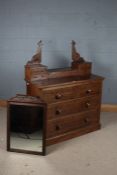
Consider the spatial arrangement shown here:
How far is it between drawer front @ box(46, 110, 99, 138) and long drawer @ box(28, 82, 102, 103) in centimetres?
23

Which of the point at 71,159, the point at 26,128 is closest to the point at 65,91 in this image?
the point at 26,128

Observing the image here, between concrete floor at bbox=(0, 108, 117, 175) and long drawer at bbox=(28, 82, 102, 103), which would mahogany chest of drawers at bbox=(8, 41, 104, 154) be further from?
concrete floor at bbox=(0, 108, 117, 175)

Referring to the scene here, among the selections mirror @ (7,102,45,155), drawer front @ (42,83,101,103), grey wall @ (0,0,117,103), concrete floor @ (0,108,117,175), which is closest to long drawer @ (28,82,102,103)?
drawer front @ (42,83,101,103)

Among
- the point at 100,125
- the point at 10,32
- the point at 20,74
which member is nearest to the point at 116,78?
the point at 100,125

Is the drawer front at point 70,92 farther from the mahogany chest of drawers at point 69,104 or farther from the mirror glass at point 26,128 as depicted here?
the mirror glass at point 26,128

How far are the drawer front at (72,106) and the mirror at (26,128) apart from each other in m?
0.17

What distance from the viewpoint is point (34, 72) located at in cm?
306

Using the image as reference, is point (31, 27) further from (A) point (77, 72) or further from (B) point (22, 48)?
(A) point (77, 72)

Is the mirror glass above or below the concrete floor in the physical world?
above

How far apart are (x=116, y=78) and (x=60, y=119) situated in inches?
48.2

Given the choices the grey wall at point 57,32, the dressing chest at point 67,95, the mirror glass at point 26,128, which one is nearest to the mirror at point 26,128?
the mirror glass at point 26,128

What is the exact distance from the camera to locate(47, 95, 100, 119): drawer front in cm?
297

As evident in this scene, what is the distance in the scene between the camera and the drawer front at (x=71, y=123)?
3009mm

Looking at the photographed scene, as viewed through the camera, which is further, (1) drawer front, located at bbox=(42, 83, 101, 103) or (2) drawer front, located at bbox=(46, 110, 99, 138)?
(2) drawer front, located at bbox=(46, 110, 99, 138)
